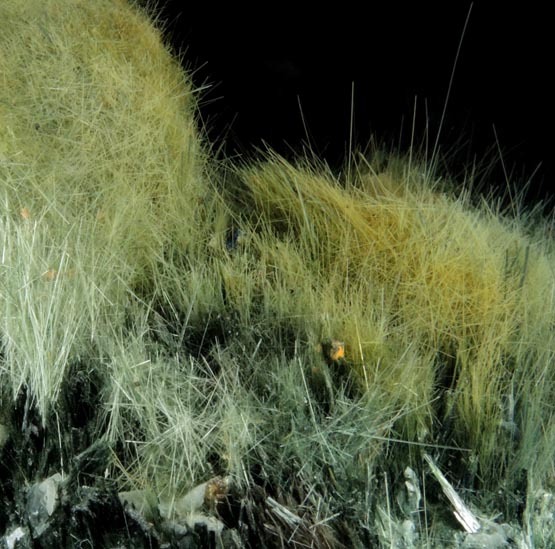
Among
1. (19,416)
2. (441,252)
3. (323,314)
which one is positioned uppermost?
(441,252)

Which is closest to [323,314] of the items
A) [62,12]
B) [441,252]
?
[441,252]

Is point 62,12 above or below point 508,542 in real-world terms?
below

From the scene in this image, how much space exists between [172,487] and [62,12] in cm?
253

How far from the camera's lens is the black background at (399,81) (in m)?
3.01

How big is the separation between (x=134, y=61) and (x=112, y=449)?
209 centimetres

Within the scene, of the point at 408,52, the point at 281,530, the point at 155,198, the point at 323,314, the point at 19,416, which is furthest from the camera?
the point at 408,52

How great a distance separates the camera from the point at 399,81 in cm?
317

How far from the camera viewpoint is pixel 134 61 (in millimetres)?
3461

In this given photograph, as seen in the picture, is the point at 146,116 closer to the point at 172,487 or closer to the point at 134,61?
the point at 134,61

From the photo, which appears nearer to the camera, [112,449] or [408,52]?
[112,449]

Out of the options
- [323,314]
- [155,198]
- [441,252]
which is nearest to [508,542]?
[323,314]

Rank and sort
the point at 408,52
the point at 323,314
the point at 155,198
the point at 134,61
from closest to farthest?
the point at 323,314 → the point at 155,198 → the point at 408,52 → the point at 134,61

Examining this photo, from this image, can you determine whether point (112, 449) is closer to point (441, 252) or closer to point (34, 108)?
point (441, 252)

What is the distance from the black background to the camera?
301 cm
